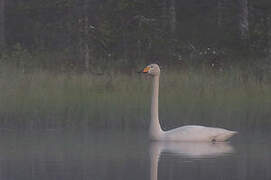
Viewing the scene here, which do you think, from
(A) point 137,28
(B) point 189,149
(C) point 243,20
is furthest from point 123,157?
(A) point 137,28

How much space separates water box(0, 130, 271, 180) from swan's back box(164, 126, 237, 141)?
10 centimetres

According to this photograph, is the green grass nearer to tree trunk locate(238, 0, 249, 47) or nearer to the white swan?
the white swan

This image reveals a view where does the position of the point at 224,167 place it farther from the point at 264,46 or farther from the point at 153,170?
the point at 264,46

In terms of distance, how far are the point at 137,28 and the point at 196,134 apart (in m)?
14.5

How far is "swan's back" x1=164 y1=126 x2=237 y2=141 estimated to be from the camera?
9.49 m

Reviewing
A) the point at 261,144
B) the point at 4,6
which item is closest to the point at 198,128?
the point at 261,144

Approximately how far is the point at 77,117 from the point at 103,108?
1.17m

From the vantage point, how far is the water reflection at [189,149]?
27.4ft

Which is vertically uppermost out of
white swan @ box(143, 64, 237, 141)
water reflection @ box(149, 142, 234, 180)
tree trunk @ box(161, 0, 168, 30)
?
tree trunk @ box(161, 0, 168, 30)

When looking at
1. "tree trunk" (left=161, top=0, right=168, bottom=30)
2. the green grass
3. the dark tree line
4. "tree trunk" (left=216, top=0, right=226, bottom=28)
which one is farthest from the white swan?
"tree trunk" (left=216, top=0, right=226, bottom=28)

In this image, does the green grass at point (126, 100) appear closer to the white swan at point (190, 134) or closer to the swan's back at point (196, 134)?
the white swan at point (190, 134)

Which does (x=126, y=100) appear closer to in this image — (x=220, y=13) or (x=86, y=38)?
(x=86, y=38)

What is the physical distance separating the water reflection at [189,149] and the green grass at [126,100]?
4.47ft

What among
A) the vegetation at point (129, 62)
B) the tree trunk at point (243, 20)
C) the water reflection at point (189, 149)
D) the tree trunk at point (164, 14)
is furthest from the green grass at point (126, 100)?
the tree trunk at point (164, 14)
